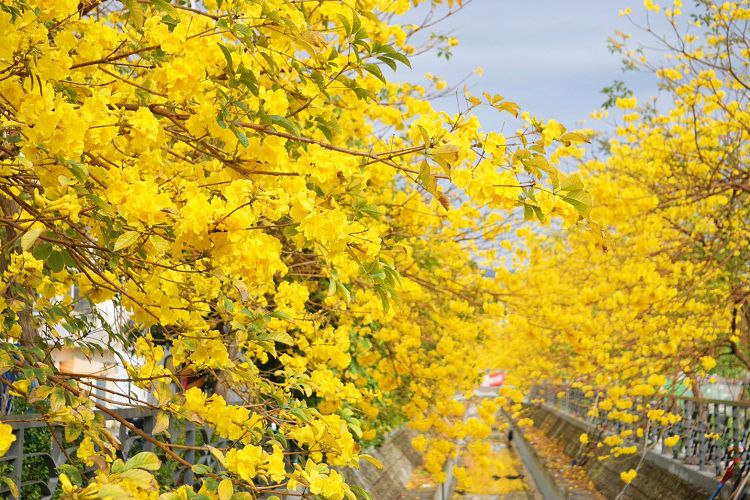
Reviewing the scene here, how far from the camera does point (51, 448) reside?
3834 millimetres

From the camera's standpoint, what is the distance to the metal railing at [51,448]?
3547mm

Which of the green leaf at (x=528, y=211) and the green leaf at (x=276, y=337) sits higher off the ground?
the green leaf at (x=528, y=211)

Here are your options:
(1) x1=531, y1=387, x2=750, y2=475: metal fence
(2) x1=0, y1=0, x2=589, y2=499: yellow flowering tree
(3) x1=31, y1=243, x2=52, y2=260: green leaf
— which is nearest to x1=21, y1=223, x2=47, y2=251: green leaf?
(2) x1=0, y1=0, x2=589, y2=499: yellow flowering tree

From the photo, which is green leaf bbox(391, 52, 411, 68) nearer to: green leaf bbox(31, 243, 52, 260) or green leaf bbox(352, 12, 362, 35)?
green leaf bbox(352, 12, 362, 35)

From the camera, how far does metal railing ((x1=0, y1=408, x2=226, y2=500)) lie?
140 inches

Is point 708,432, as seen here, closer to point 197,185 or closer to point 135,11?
point 197,185

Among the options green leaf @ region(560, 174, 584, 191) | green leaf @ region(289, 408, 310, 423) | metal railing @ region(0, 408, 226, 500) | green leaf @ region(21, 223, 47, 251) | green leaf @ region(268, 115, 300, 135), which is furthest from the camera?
metal railing @ region(0, 408, 226, 500)

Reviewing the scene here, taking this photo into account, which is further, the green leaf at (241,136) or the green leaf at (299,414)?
the green leaf at (299,414)

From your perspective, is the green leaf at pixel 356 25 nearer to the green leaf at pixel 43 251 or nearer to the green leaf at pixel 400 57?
the green leaf at pixel 400 57

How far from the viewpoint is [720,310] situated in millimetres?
9305

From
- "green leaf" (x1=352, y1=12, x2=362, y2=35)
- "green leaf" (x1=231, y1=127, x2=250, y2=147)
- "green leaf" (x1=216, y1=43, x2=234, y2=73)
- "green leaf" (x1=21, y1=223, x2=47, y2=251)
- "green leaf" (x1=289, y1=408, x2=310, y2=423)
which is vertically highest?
"green leaf" (x1=352, y1=12, x2=362, y2=35)

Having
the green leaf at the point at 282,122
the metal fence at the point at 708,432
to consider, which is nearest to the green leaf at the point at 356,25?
the green leaf at the point at 282,122

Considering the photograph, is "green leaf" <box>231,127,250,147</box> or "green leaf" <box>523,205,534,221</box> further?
"green leaf" <box>523,205,534,221</box>

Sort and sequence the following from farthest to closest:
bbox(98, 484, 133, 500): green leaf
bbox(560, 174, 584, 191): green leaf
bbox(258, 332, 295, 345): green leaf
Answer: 1. bbox(258, 332, 295, 345): green leaf
2. bbox(560, 174, 584, 191): green leaf
3. bbox(98, 484, 133, 500): green leaf
